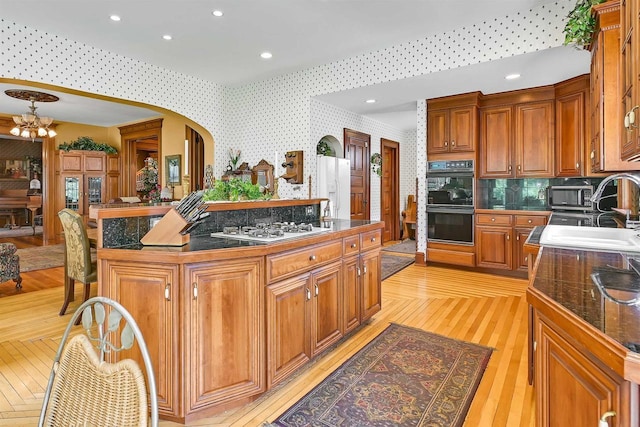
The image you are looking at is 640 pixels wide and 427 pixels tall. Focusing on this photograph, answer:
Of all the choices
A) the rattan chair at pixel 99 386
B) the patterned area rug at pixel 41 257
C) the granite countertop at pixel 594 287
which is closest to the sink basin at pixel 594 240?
the granite countertop at pixel 594 287

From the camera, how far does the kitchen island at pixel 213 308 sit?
5.71ft

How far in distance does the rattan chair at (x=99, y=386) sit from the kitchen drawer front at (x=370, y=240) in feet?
7.23

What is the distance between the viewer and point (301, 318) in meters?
2.21

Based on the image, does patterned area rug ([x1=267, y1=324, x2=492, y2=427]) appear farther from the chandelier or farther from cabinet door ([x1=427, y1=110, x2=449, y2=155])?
the chandelier

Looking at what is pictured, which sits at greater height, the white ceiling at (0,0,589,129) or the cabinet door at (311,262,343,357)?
the white ceiling at (0,0,589,129)

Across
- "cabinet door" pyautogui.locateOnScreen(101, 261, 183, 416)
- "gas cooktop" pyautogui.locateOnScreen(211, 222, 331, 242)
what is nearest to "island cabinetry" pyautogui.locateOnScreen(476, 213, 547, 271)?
"gas cooktop" pyautogui.locateOnScreen(211, 222, 331, 242)

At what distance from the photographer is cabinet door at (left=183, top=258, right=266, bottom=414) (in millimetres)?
1751

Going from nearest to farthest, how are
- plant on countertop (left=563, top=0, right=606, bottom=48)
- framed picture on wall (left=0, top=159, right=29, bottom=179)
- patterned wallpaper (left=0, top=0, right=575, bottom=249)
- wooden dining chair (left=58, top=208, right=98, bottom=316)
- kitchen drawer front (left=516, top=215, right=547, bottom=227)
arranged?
plant on countertop (left=563, top=0, right=606, bottom=48), wooden dining chair (left=58, top=208, right=98, bottom=316), patterned wallpaper (left=0, top=0, right=575, bottom=249), kitchen drawer front (left=516, top=215, right=547, bottom=227), framed picture on wall (left=0, top=159, right=29, bottom=179)

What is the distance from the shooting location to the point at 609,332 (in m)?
0.71

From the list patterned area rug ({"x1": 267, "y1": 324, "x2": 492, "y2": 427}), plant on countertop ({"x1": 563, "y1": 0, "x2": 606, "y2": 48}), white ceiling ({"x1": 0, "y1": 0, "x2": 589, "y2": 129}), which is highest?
white ceiling ({"x1": 0, "y1": 0, "x2": 589, "y2": 129})

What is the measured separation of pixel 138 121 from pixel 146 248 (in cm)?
756

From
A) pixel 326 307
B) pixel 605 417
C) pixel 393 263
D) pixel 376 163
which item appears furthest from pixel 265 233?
pixel 376 163

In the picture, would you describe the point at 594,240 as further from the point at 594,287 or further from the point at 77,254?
the point at 77,254

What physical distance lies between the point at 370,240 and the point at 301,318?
3.57ft
